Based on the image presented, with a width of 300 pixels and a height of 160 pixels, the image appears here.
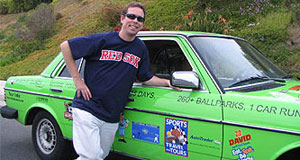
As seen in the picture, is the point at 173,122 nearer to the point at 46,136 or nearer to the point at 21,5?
the point at 46,136

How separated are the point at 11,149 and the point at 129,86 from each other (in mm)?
3041

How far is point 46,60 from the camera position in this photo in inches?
576

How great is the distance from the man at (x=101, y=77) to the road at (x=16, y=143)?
56.8 inches

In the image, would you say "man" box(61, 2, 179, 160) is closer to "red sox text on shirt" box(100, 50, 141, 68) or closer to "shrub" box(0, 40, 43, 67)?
"red sox text on shirt" box(100, 50, 141, 68)

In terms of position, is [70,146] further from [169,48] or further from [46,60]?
[46,60]

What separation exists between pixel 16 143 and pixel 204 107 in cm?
394

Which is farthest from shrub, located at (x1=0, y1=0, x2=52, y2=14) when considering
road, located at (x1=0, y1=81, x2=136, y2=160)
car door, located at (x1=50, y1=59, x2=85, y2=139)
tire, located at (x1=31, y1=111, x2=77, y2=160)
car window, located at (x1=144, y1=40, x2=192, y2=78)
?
car window, located at (x1=144, y1=40, x2=192, y2=78)

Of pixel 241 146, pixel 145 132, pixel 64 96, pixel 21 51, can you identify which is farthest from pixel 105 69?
pixel 21 51

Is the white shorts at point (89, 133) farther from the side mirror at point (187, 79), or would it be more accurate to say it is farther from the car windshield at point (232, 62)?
the car windshield at point (232, 62)

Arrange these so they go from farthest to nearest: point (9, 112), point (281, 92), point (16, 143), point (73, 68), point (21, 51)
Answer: point (21, 51) → point (16, 143) → point (9, 112) → point (73, 68) → point (281, 92)

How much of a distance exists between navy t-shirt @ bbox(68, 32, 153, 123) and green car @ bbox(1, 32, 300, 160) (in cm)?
35

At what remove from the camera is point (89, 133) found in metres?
2.87

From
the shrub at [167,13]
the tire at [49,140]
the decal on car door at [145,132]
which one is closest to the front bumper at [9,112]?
the tire at [49,140]

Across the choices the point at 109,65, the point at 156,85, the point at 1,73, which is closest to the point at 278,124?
the point at 156,85
